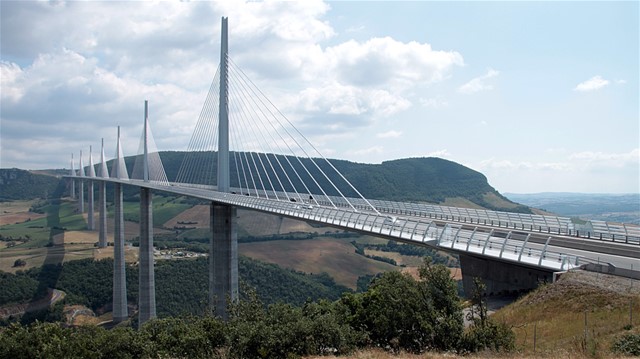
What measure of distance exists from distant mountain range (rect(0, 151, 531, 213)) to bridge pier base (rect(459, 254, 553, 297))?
9644 cm

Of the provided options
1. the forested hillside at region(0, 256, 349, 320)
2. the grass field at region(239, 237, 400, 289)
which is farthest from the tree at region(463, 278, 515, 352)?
the grass field at region(239, 237, 400, 289)

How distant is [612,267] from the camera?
548 inches

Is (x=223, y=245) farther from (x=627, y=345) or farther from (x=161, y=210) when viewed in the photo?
(x=161, y=210)

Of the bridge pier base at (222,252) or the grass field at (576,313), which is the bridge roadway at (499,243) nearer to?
the grass field at (576,313)

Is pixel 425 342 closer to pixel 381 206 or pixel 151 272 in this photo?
pixel 381 206

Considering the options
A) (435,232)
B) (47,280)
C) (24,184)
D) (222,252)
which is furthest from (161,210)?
(435,232)

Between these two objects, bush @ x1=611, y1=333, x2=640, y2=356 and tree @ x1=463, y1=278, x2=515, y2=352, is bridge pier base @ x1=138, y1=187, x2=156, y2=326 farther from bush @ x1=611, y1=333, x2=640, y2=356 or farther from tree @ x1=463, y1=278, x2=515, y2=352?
bush @ x1=611, y1=333, x2=640, y2=356

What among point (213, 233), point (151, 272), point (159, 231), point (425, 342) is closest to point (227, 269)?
point (213, 233)

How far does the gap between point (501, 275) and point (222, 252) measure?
958 inches

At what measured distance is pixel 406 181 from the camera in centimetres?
14538

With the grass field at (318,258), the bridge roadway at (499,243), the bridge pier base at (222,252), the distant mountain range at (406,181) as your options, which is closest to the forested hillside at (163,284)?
the grass field at (318,258)

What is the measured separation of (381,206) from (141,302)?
26.4 meters

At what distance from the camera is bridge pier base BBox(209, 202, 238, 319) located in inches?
1427

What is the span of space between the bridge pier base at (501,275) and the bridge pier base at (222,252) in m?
22.1
